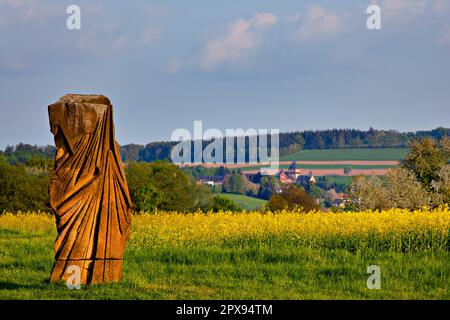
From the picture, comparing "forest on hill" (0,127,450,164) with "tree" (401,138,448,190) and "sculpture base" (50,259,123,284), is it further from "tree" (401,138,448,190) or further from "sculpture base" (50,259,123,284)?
"sculpture base" (50,259,123,284)

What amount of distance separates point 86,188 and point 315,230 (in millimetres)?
8500

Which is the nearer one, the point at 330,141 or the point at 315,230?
the point at 315,230

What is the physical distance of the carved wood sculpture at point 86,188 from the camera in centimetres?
1392

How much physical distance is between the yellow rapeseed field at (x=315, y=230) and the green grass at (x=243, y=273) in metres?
0.59

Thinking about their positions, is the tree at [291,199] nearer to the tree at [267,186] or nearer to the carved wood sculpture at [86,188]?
the tree at [267,186]

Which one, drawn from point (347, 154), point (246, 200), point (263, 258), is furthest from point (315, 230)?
point (347, 154)

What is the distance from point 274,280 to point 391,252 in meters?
4.37

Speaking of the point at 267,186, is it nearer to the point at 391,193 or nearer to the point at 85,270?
the point at 391,193

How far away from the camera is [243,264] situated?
57.9 feet

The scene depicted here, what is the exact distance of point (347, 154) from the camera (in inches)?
3999

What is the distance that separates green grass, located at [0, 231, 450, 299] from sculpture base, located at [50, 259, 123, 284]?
26 cm

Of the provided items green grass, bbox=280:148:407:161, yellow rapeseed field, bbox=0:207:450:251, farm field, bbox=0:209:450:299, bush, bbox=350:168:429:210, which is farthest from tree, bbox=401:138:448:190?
green grass, bbox=280:148:407:161

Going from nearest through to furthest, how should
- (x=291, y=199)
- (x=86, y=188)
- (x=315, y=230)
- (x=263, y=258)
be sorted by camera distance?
(x=86, y=188), (x=263, y=258), (x=315, y=230), (x=291, y=199)

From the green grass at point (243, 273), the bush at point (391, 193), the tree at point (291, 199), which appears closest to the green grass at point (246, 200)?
the tree at point (291, 199)
